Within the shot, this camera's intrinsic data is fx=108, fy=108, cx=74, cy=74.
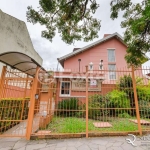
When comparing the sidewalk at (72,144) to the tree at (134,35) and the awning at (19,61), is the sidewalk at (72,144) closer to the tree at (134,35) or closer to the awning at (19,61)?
the awning at (19,61)

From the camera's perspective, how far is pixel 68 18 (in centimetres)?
615

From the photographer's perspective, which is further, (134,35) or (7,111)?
(134,35)

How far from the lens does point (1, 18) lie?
7457 millimetres

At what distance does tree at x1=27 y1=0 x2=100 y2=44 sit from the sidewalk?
538 centimetres

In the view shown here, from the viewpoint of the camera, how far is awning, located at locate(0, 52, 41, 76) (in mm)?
3552

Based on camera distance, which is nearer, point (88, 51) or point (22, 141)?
point (22, 141)

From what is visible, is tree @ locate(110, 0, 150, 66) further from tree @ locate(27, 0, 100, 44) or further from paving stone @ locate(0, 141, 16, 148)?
paving stone @ locate(0, 141, 16, 148)

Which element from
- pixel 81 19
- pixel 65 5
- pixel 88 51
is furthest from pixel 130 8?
pixel 88 51

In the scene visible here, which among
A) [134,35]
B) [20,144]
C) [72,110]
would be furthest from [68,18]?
[20,144]

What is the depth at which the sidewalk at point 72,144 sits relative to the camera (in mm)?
3105

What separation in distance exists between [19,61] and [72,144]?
3429mm

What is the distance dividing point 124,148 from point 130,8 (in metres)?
6.78

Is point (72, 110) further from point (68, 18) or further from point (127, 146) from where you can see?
point (68, 18)

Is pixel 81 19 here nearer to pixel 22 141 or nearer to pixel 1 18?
pixel 1 18
